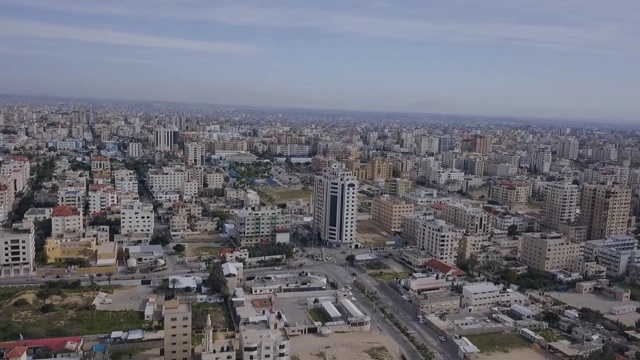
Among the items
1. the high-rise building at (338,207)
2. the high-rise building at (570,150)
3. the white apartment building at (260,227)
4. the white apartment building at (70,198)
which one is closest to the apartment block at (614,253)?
the high-rise building at (338,207)

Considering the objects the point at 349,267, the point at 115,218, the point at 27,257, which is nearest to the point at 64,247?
the point at 27,257

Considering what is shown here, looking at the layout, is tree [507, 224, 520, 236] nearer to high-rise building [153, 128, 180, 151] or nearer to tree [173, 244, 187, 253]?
tree [173, 244, 187, 253]

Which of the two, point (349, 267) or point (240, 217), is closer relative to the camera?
point (349, 267)

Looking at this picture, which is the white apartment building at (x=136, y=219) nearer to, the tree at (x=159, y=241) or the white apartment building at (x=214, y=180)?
the tree at (x=159, y=241)

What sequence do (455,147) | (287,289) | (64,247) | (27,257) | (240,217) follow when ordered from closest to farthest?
(287,289) → (27,257) → (64,247) → (240,217) → (455,147)

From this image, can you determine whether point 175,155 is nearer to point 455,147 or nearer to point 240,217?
point 240,217

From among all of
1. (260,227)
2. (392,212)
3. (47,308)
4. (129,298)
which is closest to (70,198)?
(260,227)
